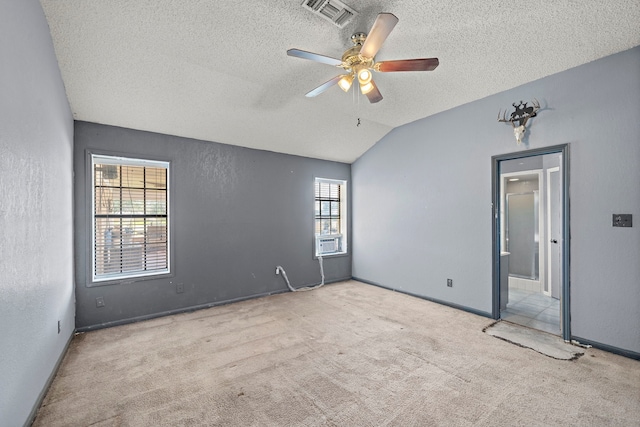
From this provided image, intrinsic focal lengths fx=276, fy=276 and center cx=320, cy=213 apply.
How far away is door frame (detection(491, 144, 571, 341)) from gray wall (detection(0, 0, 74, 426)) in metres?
4.38

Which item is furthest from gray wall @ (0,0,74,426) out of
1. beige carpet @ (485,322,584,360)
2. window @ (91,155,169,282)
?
beige carpet @ (485,322,584,360)

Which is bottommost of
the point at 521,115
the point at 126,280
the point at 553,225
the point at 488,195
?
the point at 126,280

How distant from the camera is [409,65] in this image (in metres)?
2.20

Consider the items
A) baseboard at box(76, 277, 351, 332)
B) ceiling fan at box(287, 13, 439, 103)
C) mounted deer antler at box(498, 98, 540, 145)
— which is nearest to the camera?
ceiling fan at box(287, 13, 439, 103)

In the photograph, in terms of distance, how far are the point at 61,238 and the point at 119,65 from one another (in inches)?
67.7

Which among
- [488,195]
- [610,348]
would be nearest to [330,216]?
[488,195]

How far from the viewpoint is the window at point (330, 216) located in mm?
5438

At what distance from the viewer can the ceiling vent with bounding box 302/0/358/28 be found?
1.99 meters

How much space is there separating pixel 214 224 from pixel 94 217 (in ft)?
4.63

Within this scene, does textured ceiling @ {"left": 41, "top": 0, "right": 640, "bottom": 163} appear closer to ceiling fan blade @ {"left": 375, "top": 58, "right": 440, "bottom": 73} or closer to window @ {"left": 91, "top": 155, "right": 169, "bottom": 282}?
ceiling fan blade @ {"left": 375, "top": 58, "right": 440, "bottom": 73}

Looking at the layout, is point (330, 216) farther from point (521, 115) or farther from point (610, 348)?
point (610, 348)

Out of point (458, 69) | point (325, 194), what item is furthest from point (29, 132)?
point (325, 194)

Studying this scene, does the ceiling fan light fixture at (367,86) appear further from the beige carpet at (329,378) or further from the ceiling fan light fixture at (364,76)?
the beige carpet at (329,378)

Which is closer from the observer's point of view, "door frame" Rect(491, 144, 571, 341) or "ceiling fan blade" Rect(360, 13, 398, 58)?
"ceiling fan blade" Rect(360, 13, 398, 58)
